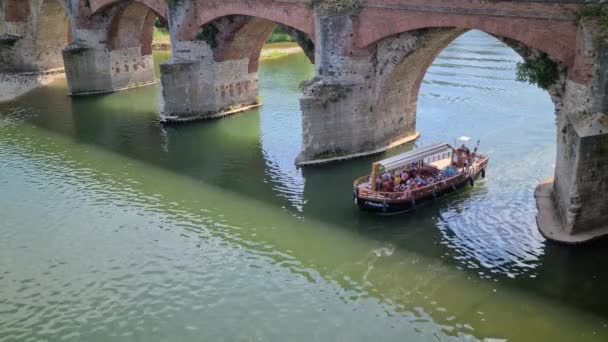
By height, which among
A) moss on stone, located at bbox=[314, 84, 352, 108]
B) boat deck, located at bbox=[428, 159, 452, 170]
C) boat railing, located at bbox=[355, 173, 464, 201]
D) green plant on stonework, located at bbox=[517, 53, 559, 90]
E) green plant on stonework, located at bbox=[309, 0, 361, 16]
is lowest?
boat railing, located at bbox=[355, 173, 464, 201]

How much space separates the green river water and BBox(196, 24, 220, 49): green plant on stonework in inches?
215

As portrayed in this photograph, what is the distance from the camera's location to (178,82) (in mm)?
30844

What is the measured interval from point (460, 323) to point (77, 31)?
1306 inches

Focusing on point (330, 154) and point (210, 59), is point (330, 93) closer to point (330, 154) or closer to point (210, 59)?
point (330, 154)

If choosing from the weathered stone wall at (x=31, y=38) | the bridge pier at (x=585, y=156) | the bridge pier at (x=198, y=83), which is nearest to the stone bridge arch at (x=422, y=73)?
the bridge pier at (x=585, y=156)

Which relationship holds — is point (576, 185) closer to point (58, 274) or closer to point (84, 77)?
point (58, 274)

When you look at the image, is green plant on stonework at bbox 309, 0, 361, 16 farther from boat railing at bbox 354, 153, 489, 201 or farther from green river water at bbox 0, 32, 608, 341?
boat railing at bbox 354, 153, 489, 201

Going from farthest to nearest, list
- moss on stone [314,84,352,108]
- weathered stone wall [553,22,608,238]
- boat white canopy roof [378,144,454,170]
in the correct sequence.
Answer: moss on stone [314,84,352,108] → boat white canopy roof [378,144,454,170] → weathered stone wall [553,22,608,238]

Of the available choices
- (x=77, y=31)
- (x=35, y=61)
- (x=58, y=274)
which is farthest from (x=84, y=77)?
(x=58, y=274)

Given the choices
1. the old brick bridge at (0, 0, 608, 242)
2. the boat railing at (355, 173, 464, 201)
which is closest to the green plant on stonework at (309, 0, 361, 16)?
the old brick bridge at (0, 0, 608, 242)

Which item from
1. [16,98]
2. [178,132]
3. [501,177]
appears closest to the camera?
[501,177]

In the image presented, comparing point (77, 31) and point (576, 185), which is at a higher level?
point (77, 31)

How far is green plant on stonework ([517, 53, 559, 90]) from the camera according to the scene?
59.4 ft

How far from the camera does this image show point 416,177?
68.6 ft
